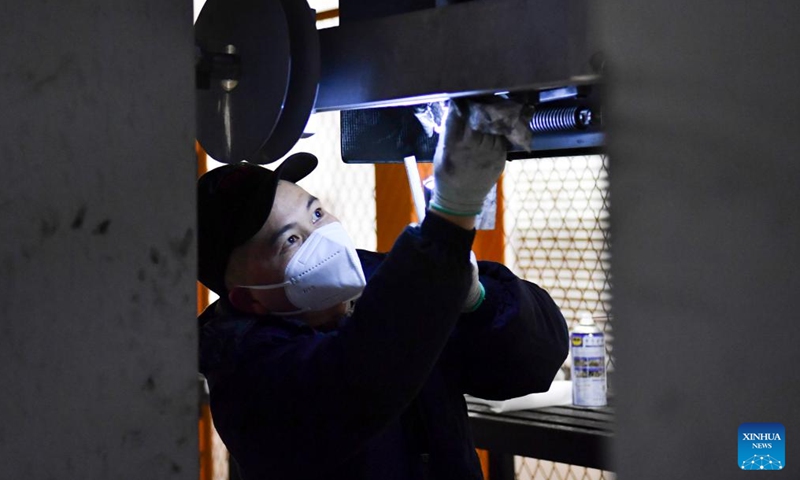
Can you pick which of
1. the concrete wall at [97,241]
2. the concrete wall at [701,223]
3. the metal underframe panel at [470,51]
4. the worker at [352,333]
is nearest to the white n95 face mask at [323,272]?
the worker at [352,333]

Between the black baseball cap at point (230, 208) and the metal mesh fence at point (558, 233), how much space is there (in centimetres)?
151

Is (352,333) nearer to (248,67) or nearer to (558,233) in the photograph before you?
(248,67)

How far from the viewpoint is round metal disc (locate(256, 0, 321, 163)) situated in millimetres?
939

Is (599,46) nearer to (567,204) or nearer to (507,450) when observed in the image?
(507,450)

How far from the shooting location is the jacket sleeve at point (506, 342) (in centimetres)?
129

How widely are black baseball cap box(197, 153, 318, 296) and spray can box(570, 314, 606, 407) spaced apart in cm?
109

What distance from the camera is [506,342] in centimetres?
129

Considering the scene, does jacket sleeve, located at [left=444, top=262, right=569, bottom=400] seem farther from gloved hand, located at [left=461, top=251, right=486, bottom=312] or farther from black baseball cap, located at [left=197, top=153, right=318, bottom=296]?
black baseball cap, located at [left=197, top=153, right=318, bottom=296]

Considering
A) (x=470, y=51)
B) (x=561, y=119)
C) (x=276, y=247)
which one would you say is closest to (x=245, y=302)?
(x=276, y=247)

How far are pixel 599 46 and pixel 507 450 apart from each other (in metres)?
1.54

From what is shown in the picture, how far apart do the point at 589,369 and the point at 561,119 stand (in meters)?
1.28

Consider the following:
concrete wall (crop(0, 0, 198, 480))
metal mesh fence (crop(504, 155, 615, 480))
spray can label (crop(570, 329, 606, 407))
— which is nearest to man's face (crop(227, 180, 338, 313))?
concrete wall (crop(0, 0, 198, 480))

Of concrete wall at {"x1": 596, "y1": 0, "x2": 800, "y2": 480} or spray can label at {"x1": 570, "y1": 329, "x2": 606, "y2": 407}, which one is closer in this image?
concrete wall at {"x1": 596, "y1": 0, "x2": 800, "y2": 480}

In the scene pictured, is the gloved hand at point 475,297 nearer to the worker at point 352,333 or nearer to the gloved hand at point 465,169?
the worker at point 352,333
